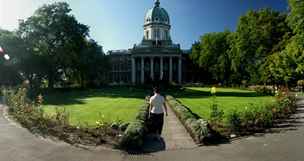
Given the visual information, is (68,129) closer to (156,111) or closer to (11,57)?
(156,111)

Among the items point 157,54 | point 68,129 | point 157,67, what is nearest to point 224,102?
point 68,129

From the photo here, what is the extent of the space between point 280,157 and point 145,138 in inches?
190

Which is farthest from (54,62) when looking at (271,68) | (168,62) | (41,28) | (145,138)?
(168,62)

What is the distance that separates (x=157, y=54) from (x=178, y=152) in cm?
11035

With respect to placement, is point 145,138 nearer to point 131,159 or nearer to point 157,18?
point 131,159

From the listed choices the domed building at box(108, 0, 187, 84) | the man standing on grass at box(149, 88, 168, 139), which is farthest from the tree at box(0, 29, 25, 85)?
the domed building at box(108, 0, 187, 84)

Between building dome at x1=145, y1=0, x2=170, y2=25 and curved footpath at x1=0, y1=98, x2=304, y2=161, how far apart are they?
11091cm

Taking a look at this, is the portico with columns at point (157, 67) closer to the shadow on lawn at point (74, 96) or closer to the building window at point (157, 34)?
the building window at point (157, 34)

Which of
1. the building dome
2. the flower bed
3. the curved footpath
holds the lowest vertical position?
the curved footpath

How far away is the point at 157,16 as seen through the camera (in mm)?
123062

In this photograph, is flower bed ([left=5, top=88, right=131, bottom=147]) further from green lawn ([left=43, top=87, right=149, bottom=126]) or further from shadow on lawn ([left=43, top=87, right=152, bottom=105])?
shadow on lawn ([left=43, top=87, right=152, bottom=105])

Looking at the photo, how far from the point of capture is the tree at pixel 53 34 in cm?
5784

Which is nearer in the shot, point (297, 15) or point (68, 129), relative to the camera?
point (68, 129)

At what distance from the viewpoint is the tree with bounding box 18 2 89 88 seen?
190 ft
